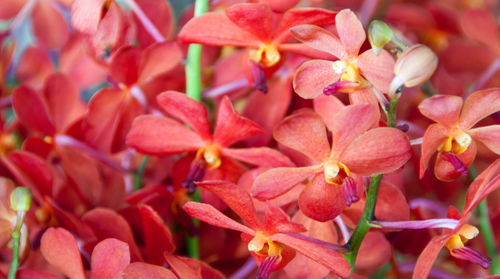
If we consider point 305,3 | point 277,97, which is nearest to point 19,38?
point 305,3

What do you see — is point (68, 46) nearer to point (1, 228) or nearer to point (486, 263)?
point (1, 228)

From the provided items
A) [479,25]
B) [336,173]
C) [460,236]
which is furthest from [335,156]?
[479,25]

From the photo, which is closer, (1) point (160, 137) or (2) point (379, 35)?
(2) point (379, 35)

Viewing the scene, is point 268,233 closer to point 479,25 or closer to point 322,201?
point 322,201

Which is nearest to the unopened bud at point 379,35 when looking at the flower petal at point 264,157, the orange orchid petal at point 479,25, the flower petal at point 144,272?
the flower petal at point 264,157

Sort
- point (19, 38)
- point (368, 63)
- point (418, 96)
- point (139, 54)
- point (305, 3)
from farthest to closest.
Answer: point (19, 38) → point (305, 3) → point (418, 96) → point (139, 54) → point (368, 63)

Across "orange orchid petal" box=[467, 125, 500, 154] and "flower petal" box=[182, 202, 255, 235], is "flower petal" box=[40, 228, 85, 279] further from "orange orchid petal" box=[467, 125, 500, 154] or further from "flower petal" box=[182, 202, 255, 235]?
"orange orchid petal" box=[467, 125, 500, 154]
